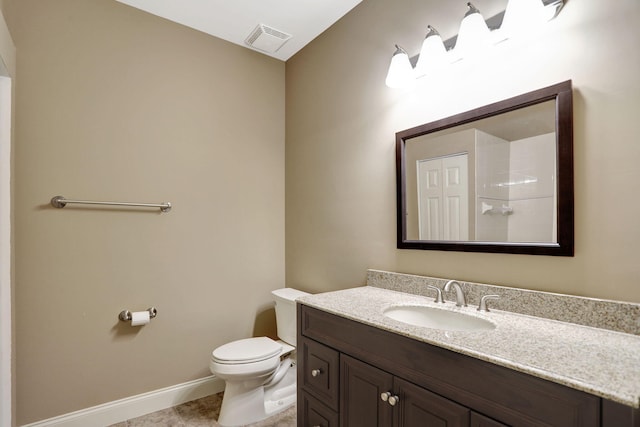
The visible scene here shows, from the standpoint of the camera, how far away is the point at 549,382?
0.78 m

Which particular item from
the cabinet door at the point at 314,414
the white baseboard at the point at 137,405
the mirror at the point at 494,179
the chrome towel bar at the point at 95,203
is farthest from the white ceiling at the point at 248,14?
the white baseboard at the point at 137,405

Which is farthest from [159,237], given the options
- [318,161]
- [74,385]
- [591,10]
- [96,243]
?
[591,10]

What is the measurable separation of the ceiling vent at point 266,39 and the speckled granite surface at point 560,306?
6.16 ft

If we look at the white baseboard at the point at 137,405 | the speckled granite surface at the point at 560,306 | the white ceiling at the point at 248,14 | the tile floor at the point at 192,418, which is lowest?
the tile floor at the point at 192,418

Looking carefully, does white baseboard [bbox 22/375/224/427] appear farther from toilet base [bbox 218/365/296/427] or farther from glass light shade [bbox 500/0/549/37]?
glass light shade [bbox 500/0/549/37]

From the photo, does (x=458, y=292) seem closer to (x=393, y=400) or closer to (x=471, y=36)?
(x=393, y=400)

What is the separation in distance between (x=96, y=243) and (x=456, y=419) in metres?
1.98

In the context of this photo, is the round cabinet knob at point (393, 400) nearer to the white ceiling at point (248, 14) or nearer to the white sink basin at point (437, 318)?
the white sink basin at point (437, 318)

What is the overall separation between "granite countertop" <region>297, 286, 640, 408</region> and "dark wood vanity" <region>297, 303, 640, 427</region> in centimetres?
3

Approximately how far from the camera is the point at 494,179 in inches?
55.4

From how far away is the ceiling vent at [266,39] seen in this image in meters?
2.28

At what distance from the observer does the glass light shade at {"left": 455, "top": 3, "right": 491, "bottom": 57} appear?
1360 millimetres

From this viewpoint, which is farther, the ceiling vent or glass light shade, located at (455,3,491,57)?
the ceiling vent

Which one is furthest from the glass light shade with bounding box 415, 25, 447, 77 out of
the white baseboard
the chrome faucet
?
the white baseboard
